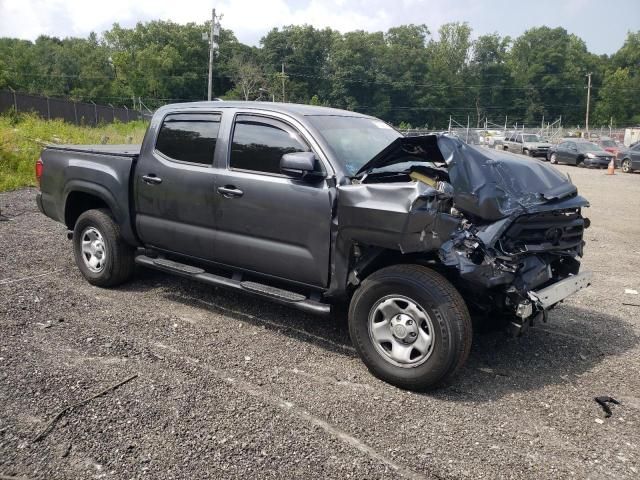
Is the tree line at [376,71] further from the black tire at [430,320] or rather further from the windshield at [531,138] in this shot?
the black tire at [430,320]

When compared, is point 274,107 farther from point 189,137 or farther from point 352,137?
point 189,137

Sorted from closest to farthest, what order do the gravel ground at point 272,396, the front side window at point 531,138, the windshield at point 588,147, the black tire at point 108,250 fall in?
the gravel ground at point 272,396, the black tire at point 108,250, the windshield at point 588,147, the front side window at point 531,138

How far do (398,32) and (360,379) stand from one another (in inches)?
4824

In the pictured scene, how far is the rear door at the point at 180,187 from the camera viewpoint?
4867mm

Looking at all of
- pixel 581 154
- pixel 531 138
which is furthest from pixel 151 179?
pixel 531 138

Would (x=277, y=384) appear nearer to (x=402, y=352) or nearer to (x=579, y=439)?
(x=402, y=352)

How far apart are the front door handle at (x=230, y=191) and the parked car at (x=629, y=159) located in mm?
23917

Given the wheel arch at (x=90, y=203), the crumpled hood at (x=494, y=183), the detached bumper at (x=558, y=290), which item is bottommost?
the detached bumper at (x=558, y=290)

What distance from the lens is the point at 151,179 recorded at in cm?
523

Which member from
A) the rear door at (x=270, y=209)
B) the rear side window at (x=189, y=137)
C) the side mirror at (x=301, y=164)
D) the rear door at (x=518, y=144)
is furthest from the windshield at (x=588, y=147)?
the side mirror at (x=301, y=164)

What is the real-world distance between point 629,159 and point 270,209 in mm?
24257

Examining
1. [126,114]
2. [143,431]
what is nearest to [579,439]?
[143,431]

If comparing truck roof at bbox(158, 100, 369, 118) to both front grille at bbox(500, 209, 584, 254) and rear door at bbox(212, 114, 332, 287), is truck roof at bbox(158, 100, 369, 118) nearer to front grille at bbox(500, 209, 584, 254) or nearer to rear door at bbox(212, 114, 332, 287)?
rear door at bbox(212, 114, 332, 287)

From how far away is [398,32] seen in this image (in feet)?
384
